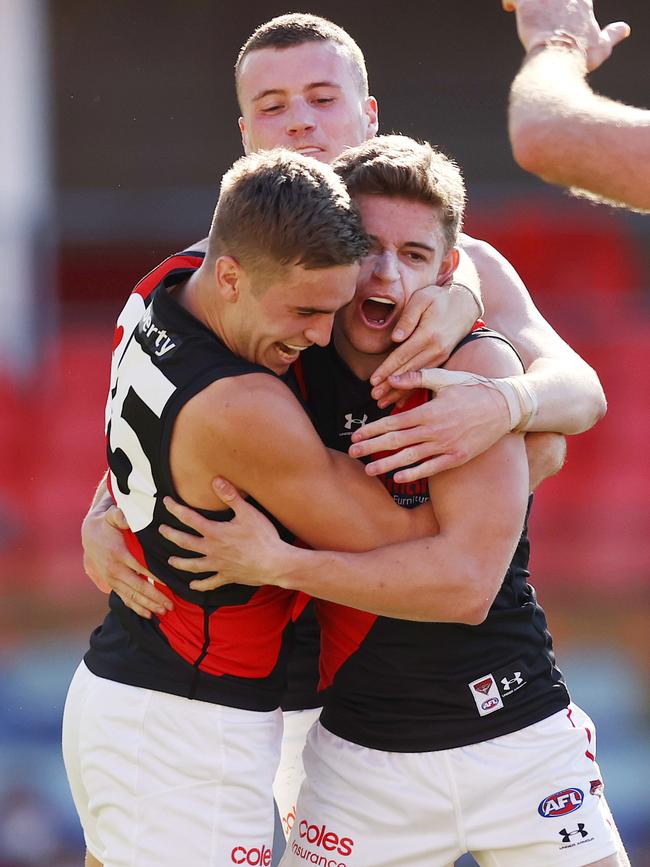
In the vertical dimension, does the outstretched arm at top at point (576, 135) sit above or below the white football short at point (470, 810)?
above

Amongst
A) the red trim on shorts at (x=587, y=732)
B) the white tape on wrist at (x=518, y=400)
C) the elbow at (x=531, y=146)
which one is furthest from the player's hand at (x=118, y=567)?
the elbow at (x=531, y=146)

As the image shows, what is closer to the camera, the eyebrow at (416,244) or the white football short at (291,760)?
the eyebrow at (416,244)

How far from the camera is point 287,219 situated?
271 cm

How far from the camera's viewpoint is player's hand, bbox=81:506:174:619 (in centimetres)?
304

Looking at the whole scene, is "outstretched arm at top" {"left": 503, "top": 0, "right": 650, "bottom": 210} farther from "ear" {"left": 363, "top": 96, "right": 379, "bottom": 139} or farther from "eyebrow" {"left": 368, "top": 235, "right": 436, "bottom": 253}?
"ear" {"left": 363, "top": 96, "right": 379, "bottom": 139}

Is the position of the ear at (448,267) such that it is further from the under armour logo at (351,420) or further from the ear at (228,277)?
the ear at (228,277)

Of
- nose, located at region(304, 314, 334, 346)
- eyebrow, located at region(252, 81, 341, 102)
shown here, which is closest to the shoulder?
nose, located at region(304, 314, 334, 346)

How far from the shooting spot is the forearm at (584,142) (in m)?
2.52

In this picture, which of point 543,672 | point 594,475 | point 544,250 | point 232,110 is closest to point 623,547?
point 594,475

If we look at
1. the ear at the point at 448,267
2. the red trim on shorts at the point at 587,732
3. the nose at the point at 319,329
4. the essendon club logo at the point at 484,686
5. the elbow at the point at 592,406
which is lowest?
the red trim on shorts at the point at 587,732

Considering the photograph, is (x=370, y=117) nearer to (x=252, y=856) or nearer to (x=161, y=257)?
(x=252, y=856)

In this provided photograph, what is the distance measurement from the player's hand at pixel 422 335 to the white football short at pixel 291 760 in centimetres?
118

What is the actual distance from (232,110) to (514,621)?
12.5 m

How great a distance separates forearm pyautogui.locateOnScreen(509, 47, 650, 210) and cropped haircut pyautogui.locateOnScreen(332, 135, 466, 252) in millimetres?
326
